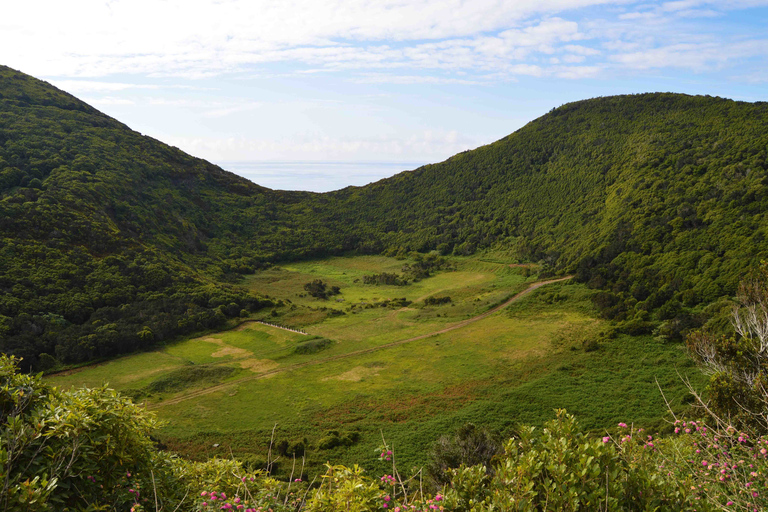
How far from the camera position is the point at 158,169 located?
8875cm

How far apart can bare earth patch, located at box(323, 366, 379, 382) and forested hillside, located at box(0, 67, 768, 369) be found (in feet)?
66.0

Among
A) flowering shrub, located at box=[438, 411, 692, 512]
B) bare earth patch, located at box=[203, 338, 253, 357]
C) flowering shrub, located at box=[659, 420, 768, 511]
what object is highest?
flowering shrub, located at box=[438, 411, 692, 512]

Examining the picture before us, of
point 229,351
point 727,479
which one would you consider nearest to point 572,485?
point 727,479

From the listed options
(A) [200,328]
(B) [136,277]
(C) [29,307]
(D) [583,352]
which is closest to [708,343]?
(D) [583,352]

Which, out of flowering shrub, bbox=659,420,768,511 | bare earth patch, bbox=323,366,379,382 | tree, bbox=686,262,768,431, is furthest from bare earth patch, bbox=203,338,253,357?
flowering shrub, bbox=659,420,768,511

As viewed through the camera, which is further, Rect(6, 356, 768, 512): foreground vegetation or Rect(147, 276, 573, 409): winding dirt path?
Rect(147, 276, 573, 409): winding dirt path

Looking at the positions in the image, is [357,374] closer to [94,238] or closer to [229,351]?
[229,351]

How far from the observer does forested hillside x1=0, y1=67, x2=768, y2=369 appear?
4434 centimetres

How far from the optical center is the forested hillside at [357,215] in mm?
44344

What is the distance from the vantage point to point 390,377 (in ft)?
118

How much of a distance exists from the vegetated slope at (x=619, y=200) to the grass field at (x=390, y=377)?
7.93 metres

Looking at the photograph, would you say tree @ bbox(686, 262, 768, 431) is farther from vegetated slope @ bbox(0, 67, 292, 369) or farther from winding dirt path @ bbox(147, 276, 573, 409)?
vegetated slope @ bbox(0, 67, 292, 369)

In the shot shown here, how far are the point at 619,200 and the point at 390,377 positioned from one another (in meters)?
51.1

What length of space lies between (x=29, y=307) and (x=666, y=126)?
94.3m
